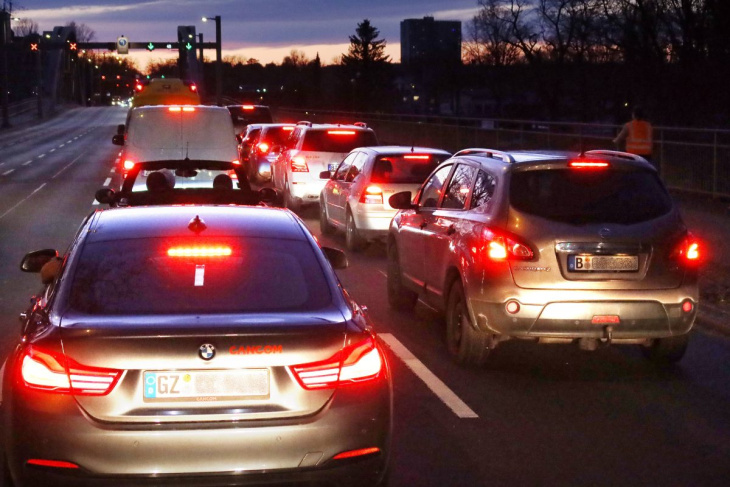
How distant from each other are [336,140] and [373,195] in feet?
18.6

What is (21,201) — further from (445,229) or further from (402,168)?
(445,229)

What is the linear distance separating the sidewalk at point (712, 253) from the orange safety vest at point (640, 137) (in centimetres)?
127

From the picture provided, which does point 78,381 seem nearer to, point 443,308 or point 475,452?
point 475,452

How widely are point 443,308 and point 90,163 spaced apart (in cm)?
3274

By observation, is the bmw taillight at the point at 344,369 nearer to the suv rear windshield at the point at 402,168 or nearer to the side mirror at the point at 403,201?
the side mirror at the point at 403,201

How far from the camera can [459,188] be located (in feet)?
32.5

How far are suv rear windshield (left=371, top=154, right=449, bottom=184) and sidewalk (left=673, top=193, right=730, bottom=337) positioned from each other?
389 centimetres

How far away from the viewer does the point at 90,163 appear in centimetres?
4056

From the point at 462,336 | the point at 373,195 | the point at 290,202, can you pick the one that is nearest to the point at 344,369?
the point at 462,336

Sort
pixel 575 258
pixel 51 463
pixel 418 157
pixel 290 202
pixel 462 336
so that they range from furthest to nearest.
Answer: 1. pixel 290 202
2. pixel 418 157
3. pixel 462 336
4. pixel 575 258
5. pixel 51 463

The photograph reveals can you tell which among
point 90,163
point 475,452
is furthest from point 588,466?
point 90,163

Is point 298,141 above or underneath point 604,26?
underneath

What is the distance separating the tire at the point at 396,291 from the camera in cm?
1173

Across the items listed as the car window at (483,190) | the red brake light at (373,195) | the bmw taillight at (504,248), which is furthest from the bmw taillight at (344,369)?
the red brake light at (373,195)
